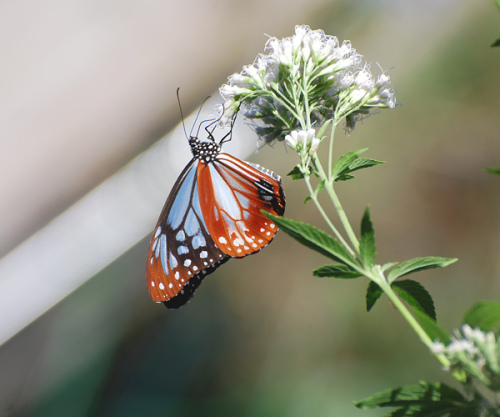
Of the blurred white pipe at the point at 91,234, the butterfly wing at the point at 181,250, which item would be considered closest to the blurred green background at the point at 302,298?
the blurred white pipe at the point at 91,234

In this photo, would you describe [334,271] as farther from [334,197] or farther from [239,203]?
[239,203]

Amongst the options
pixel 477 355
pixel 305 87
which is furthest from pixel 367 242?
pixel 305 87

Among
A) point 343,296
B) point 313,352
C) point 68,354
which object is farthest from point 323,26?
point 68,354

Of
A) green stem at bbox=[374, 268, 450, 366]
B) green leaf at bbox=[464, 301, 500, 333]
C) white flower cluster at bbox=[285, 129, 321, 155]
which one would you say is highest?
white flower cluster at bbox=[285, 129, 321, 155]

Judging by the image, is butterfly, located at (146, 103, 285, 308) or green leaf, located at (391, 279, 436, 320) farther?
butterfly, located at (146, 103, 285, 308)

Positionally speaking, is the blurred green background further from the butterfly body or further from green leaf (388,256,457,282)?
green leaf (388,256,457,282)

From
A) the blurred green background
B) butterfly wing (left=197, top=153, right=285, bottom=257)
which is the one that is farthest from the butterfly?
the blurred green background

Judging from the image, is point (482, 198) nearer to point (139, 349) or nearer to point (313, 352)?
point (313, 352)
